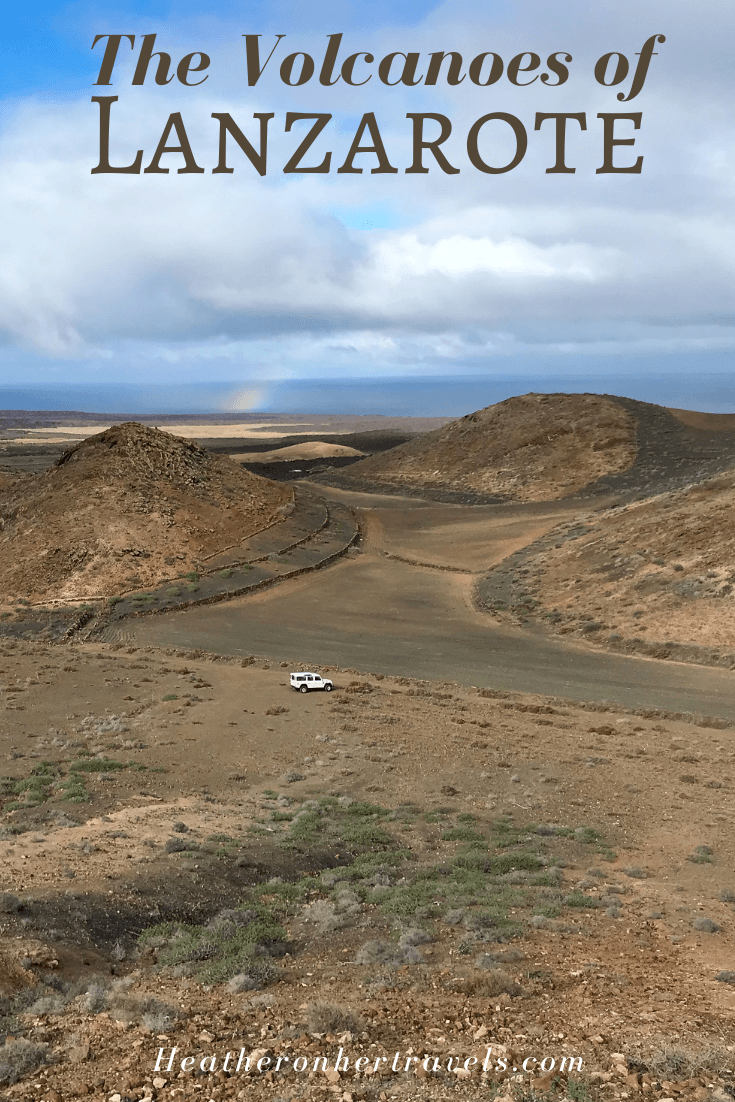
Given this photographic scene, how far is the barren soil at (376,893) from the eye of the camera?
839cm

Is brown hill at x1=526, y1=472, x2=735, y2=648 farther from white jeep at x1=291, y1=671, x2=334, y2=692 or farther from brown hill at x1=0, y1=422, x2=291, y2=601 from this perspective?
brown hill at x1=0, y1=422, x2=291, y2=601

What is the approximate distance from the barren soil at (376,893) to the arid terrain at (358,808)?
0.06m

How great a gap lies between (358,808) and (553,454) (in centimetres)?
7750

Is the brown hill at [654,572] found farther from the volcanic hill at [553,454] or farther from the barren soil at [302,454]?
the barren soil at [302,454]

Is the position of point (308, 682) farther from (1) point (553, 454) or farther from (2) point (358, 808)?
(1) point (553, 454)

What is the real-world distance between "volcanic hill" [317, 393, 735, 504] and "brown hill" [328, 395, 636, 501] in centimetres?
12

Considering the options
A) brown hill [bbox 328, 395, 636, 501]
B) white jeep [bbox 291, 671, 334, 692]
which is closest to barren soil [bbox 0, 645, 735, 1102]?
white jeep [bbox 291, 671, 334, 692]

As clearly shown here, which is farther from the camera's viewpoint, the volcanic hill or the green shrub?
the volcanic hill

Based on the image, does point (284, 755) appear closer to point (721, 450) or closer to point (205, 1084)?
point (205, 1084)

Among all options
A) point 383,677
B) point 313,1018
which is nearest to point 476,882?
point 313,1018

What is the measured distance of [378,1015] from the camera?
9.33m

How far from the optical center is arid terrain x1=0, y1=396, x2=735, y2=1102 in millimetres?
8586

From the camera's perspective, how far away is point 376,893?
14.1m

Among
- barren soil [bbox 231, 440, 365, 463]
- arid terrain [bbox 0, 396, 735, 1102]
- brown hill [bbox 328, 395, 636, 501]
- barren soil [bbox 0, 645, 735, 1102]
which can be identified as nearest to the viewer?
barren soil [bbox 0, 645, 735, 1102]
